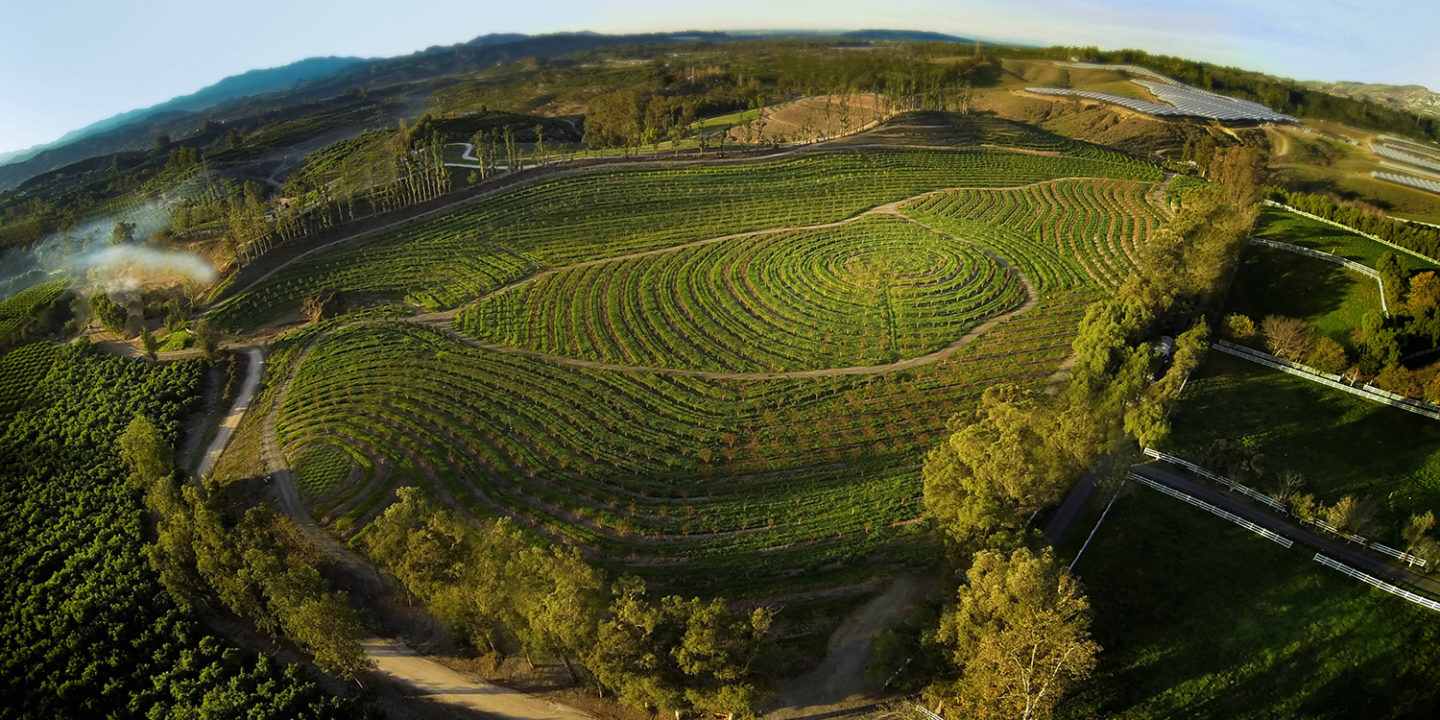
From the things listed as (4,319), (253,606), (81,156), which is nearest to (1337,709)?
(253,606)

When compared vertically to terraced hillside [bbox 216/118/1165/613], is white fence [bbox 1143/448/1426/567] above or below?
below

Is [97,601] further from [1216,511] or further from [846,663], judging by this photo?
[1216,511]

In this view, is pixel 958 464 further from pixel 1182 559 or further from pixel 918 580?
pixel 1182 559

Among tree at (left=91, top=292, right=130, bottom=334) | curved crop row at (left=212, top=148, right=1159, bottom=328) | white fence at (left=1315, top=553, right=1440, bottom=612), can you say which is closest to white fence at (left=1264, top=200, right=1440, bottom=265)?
curved crop row at (left=212, top=148, right=1159, bottom=328)

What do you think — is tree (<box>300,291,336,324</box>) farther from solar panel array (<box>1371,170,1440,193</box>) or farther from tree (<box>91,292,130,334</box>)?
solar panel array (<box>1371,170,1440,193</box>)

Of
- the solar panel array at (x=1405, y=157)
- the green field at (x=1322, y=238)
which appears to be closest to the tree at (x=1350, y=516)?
the green field at (x=1322, y=238)

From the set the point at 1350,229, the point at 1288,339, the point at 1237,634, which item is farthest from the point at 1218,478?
the point at 1350,229
